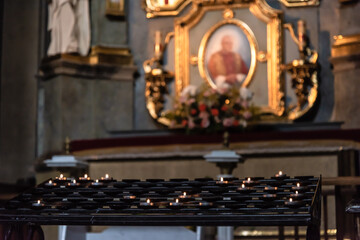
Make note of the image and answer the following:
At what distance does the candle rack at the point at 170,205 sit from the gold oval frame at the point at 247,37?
6.22 meters

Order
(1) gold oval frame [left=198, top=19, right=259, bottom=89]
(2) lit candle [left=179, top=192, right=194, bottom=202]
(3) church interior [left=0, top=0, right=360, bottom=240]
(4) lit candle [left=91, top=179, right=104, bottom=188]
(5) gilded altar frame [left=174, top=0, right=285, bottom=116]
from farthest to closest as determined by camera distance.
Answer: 1. (1) gold oval frame [left=198, top=19, right=259, bottom=89]
2. (5) gilded altar frame [left=174, top=0, right=285, bottom=116]
3. (3) church interior [left=0, top=0, right=360, bottom=240]
4. (4) lit candle [left=91, top=179, right=104, bottom=188]
5. (2) lit candle [left=179, top=192, right=194, bottom=202]

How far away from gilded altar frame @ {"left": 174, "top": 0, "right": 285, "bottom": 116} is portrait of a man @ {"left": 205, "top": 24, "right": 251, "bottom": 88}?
0.27ft

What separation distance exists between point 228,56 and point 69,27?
2.36m

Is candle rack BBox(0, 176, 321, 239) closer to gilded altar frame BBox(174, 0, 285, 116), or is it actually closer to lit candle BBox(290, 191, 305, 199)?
lit candle BBox(290, 191, 305, 199)

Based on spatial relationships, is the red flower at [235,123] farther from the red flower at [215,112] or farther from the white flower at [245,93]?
the white flower at [245,93]

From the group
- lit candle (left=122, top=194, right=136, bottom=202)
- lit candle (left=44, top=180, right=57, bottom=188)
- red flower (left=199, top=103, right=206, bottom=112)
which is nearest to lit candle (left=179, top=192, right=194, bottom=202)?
lit candle (left=122, top=194, right=136, bottom=202)

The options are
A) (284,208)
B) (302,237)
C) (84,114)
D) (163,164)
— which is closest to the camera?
→ (284,208)

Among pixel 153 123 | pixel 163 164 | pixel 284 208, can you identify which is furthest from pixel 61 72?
pixel 284 208

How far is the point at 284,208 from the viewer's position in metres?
4.54

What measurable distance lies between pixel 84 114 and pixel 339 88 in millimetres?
3687

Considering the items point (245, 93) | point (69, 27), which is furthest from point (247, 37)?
point (69, 27)

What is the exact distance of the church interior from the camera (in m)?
9.41

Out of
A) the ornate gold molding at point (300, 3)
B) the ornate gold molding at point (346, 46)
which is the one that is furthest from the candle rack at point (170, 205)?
the ornate gold molding at point (300, 3)

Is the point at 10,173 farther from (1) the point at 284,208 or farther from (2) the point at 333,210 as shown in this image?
(1) the point at 284,208
